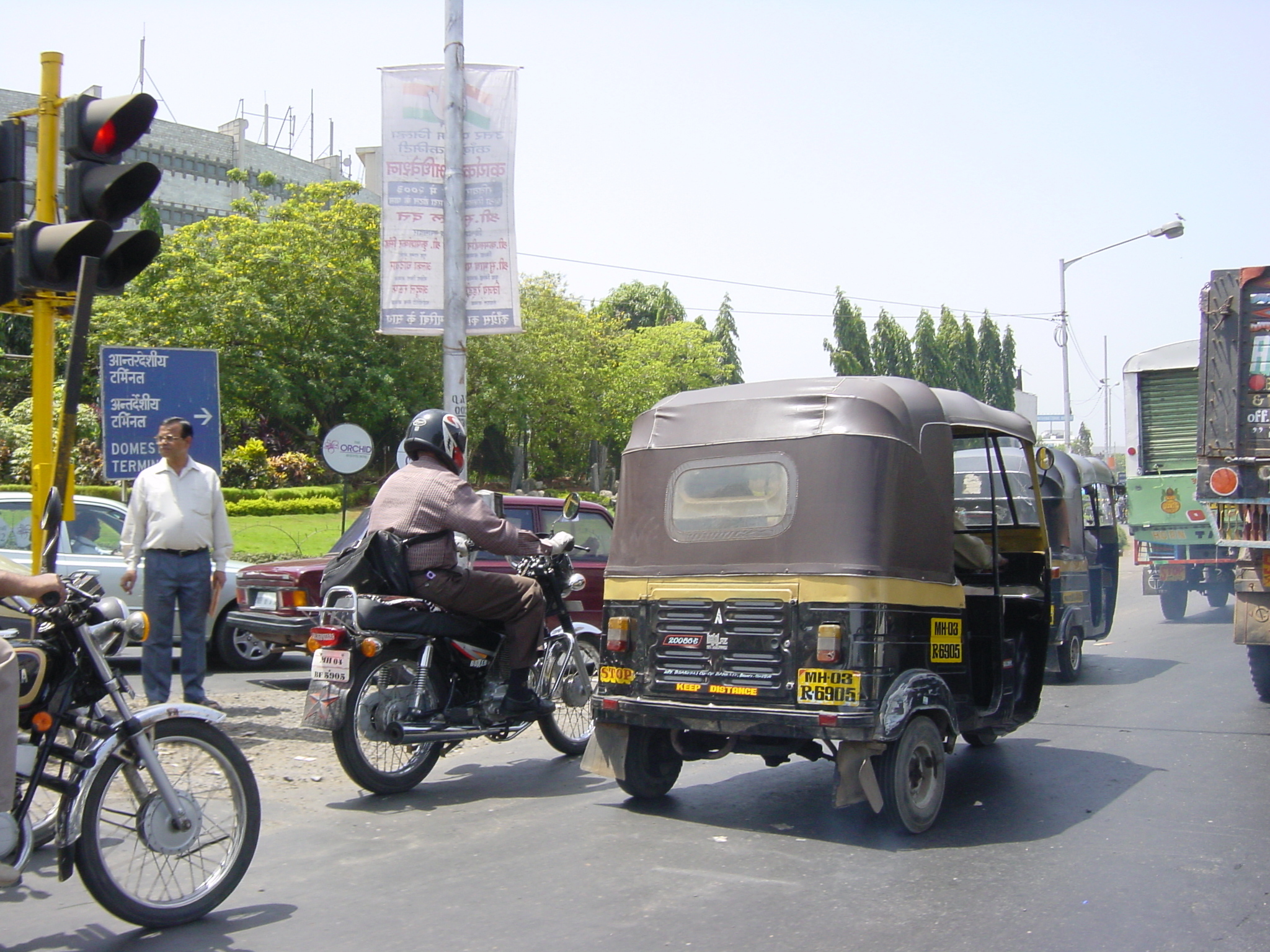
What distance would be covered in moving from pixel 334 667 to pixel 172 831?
178 cm

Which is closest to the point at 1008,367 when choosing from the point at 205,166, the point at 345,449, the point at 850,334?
the point at 850,334

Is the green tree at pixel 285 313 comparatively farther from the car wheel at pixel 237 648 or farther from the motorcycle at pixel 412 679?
the motorcycle at pixel 412 679

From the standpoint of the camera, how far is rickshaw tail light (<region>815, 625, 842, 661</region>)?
5215 mm

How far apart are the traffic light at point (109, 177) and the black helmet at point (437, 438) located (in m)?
1.69

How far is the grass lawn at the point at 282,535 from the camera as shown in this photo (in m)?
21.0

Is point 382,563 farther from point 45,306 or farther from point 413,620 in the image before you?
point 45,306

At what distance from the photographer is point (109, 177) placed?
5.09m

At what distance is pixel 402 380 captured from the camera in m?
33.2

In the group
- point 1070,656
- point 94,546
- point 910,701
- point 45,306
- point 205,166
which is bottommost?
point 1070,656

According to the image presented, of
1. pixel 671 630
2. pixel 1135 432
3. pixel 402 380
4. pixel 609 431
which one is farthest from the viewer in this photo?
pixel 609 431

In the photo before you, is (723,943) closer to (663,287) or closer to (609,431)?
(609,431)

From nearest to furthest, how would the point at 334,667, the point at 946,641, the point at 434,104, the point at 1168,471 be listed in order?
the point at 946,641, the point at 334,667, the point at 434,104, the point at 1168,471

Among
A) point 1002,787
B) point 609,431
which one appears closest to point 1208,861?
point 1002,787

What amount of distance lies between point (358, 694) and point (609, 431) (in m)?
38.1
